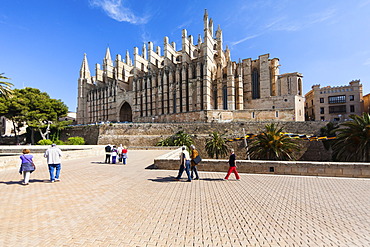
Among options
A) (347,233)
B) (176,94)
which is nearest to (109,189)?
(347,233)

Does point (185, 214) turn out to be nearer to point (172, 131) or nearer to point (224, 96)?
point (172, 131)

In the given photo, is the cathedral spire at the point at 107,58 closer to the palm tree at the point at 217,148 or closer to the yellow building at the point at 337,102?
the palm tree at the point at 217,148

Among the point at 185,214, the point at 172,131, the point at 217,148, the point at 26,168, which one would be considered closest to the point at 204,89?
the point at 172,131

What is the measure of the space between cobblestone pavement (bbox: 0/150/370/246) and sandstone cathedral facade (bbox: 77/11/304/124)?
86.5 ft

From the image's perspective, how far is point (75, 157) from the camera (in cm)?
1277

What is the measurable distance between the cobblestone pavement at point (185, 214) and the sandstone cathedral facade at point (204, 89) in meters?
26.4

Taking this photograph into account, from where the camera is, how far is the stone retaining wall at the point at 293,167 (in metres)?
6.52

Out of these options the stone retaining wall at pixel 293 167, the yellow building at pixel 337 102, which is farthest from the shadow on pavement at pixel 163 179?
the yellow building at pixel 337 102

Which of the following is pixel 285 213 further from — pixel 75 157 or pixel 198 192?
pixel 75 157

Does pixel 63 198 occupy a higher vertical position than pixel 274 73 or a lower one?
lower

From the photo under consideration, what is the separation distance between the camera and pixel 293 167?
23.1 feet

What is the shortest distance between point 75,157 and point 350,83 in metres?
49.2

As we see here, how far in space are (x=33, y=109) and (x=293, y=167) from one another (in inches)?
1523

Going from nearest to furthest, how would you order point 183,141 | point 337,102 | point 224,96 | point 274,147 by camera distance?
point 274,147, point 183,141, point 224,96, point 337,102
